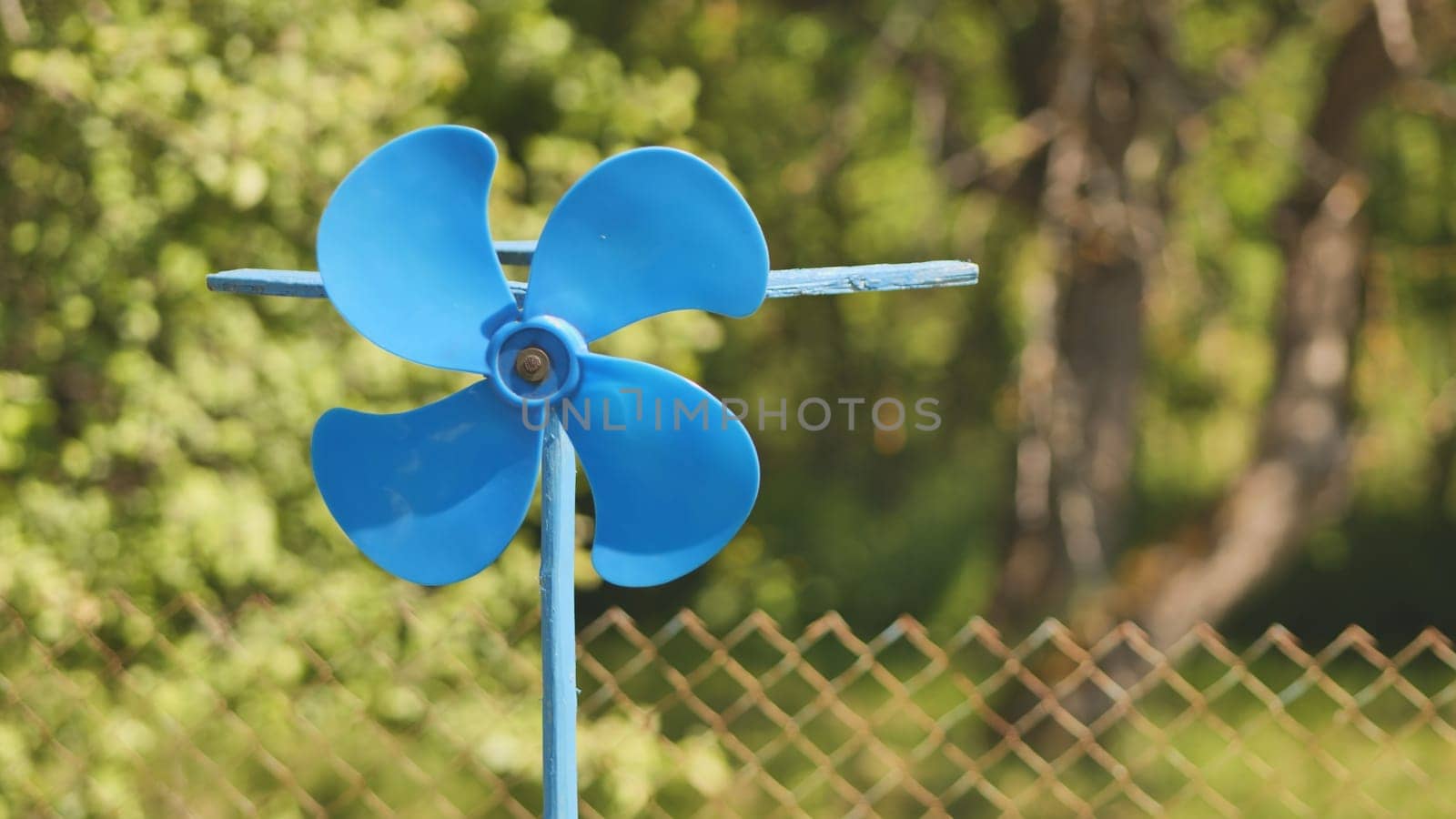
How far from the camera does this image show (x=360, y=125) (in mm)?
3252

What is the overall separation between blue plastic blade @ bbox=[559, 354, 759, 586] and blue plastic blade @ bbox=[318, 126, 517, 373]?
179 mm

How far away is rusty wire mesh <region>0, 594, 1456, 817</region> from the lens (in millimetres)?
2568

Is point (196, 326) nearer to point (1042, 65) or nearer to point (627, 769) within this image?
point (627, 769)

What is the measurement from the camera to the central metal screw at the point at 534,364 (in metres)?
1.70

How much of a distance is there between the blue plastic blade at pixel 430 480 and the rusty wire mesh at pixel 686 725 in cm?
52

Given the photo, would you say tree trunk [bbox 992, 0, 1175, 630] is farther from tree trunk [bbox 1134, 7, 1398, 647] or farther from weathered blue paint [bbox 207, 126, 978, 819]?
weathered blue paint [bbox 207, 126, 978, 819]

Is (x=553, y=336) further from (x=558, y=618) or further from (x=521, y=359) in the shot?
(x=558, y=618)

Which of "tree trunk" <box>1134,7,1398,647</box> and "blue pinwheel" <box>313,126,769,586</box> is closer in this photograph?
"blue pinwheel" <box>313,126,769,586</box>

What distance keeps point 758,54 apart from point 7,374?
3.35 metres

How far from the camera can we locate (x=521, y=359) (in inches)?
67.4

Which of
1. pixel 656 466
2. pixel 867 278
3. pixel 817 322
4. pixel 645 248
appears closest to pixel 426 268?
pixel 645 248

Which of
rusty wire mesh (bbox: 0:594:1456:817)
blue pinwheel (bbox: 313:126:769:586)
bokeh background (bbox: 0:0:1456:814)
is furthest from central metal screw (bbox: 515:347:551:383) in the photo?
bokeh background (bbox: 0:0:1456:814)

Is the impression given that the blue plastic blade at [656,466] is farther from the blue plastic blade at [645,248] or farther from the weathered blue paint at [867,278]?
the weathered blue paint at [867,278]

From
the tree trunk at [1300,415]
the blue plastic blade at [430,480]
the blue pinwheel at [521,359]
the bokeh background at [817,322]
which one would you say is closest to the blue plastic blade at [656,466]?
the blue pinwheel at [521,359]
